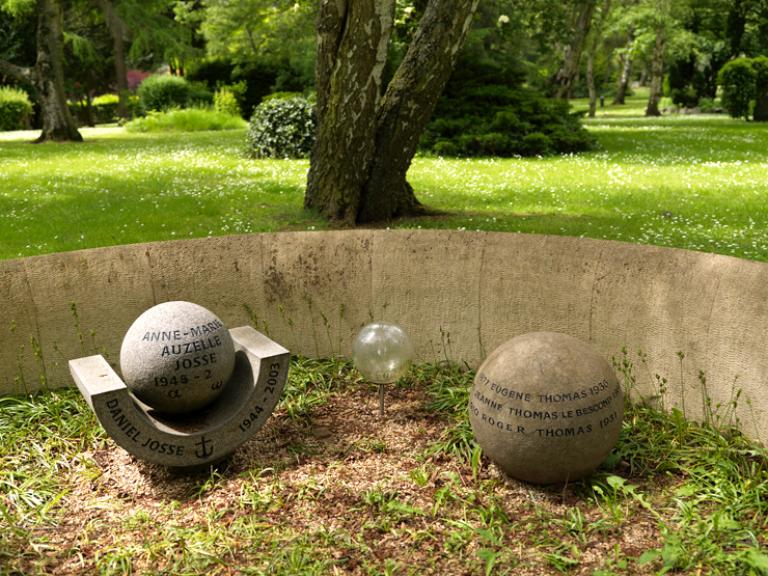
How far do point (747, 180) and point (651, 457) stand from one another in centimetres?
922

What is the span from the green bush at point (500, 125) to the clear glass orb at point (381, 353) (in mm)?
11063

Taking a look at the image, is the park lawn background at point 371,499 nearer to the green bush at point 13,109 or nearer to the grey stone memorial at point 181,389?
the grey stone memorial at point 181,389

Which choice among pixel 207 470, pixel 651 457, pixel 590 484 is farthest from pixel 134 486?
pixel 651 457

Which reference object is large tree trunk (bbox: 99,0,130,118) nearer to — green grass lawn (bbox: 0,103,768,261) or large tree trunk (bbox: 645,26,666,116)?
green grass lawn (bbox: 0,103,768,261)

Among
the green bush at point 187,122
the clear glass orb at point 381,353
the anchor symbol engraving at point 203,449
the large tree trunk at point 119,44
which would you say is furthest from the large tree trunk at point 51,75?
the anchor symbol engraving at point 203,449

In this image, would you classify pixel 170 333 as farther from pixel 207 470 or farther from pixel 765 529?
pixel 765 529

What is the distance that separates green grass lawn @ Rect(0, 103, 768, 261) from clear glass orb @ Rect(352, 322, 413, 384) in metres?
4.34

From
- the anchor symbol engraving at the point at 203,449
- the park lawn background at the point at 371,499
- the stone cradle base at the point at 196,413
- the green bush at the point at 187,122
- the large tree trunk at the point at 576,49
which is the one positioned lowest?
the park lawn background at the point at 371,499

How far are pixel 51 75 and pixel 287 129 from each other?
8.32 m

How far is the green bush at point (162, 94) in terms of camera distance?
28.3 metres

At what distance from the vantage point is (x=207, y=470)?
4.57 metres

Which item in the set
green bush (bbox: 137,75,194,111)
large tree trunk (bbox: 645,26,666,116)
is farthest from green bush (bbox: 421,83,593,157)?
green bush (bbox: 137,75,194,111)

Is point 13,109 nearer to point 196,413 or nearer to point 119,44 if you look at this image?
point 119,44

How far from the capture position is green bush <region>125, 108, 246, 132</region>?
24750 millimetres
